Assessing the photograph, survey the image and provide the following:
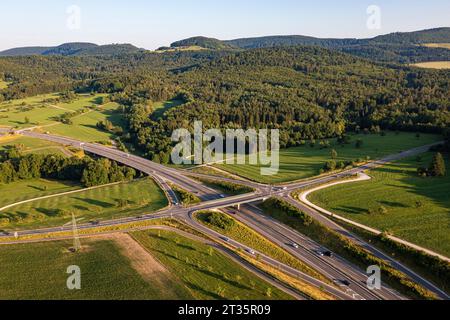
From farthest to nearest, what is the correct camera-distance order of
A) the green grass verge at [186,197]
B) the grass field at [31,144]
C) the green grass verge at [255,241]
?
1. the grass field at [31,144]
2. the green grass verge at [186,197]
3. the green grass verge at [255,241]

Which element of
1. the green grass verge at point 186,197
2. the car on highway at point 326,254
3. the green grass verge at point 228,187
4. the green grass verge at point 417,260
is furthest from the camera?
the green grass verge at point 228,187

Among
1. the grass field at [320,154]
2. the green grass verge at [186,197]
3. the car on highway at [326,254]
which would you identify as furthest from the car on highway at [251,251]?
the grass field at [320,154]

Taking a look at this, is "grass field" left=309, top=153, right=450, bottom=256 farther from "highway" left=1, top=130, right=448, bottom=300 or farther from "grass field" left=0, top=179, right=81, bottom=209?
"grass field" left=0, top=179, right=81, bottom=209

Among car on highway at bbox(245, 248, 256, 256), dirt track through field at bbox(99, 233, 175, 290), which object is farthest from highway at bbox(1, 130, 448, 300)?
dirt track through field at bbox(99, 233, 175, 290)

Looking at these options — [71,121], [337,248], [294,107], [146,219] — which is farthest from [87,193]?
[294,107]

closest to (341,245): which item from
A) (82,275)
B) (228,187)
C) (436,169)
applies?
(228,187)

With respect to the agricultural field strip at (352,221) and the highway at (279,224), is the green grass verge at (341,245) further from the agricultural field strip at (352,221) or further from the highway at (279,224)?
the agricultural field strip at (352,221)
